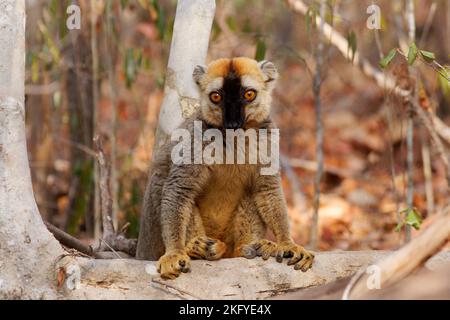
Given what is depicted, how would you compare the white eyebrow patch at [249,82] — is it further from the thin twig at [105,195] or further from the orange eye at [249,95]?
the thin twig at [105,195]

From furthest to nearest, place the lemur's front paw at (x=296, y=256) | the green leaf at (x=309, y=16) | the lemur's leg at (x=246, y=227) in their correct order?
the green leaf at (x=309, y=16) < the lemur's leg at (x=246, y=227) < the lemur's front paw at (x=296, y=256)

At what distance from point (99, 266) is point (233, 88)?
1893 mm

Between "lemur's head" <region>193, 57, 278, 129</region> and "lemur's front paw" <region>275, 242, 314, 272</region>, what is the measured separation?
1110 mm

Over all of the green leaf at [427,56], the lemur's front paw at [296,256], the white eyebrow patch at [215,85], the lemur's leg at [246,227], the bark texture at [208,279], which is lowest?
the bark texture at [208,279]

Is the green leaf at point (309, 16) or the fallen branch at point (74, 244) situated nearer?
the fallen branch at point (74, 244)

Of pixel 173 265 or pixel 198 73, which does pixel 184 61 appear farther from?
pixel 173 265

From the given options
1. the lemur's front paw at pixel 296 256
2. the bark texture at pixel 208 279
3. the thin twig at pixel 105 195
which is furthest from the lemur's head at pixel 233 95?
the thin twig at pixel 105 195

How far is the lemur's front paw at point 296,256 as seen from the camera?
5.67m

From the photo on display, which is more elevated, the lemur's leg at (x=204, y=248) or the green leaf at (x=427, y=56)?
the green leaf at (x=427, y=56)

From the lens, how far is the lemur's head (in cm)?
609

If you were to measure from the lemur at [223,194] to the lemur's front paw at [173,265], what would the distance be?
22cm

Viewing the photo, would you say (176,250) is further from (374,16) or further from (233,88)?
(374,16)

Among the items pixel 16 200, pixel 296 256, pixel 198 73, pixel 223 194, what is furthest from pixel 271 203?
pixel 16 200

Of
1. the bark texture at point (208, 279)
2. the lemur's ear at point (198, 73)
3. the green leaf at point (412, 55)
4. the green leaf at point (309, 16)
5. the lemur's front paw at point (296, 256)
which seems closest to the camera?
the bark texture at point (208, 279)
